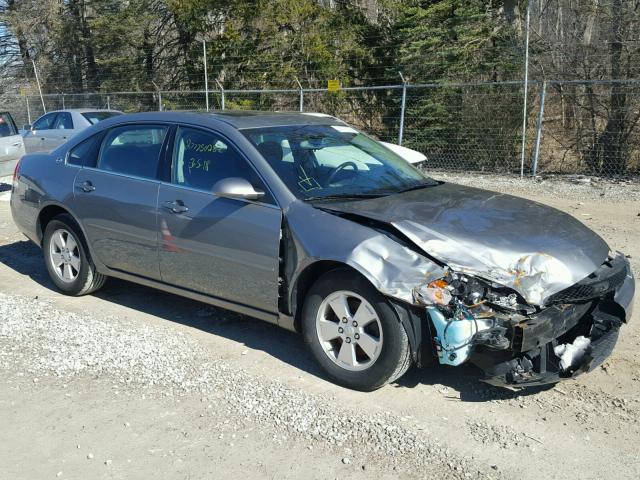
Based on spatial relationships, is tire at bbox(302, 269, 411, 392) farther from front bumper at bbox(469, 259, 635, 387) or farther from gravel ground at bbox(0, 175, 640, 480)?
front bumper at bbox(469, 259, 635, 387)

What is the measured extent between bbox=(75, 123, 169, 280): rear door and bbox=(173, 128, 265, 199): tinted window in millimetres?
205

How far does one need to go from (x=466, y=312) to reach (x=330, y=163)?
5.77ft

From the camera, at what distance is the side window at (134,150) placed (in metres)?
5.43

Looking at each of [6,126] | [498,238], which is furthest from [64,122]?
[498,238]

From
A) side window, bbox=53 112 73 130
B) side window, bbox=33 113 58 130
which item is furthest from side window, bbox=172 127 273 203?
side window, bbox=33 113 58 130

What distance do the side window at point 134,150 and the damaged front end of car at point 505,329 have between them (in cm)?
263

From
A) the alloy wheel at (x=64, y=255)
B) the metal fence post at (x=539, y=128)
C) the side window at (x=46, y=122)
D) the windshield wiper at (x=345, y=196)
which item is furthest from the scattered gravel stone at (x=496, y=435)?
the side window at (x=46, y=122)

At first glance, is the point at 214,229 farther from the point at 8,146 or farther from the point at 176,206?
the point at 8,146

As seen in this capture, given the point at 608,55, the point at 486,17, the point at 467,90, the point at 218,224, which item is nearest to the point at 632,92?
the point at 608,55

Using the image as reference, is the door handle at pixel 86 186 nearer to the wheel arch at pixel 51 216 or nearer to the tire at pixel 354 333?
the wheel arch at pixel 51 216

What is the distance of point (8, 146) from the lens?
1351 centimetres

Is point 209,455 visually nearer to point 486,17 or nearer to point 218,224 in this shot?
point 218,224

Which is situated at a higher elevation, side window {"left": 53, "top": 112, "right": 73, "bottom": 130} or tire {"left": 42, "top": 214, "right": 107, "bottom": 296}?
side window {"left": 53, "top": 112, "right": 73, "bottom": 130}

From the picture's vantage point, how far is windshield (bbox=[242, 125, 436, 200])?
476 cm
